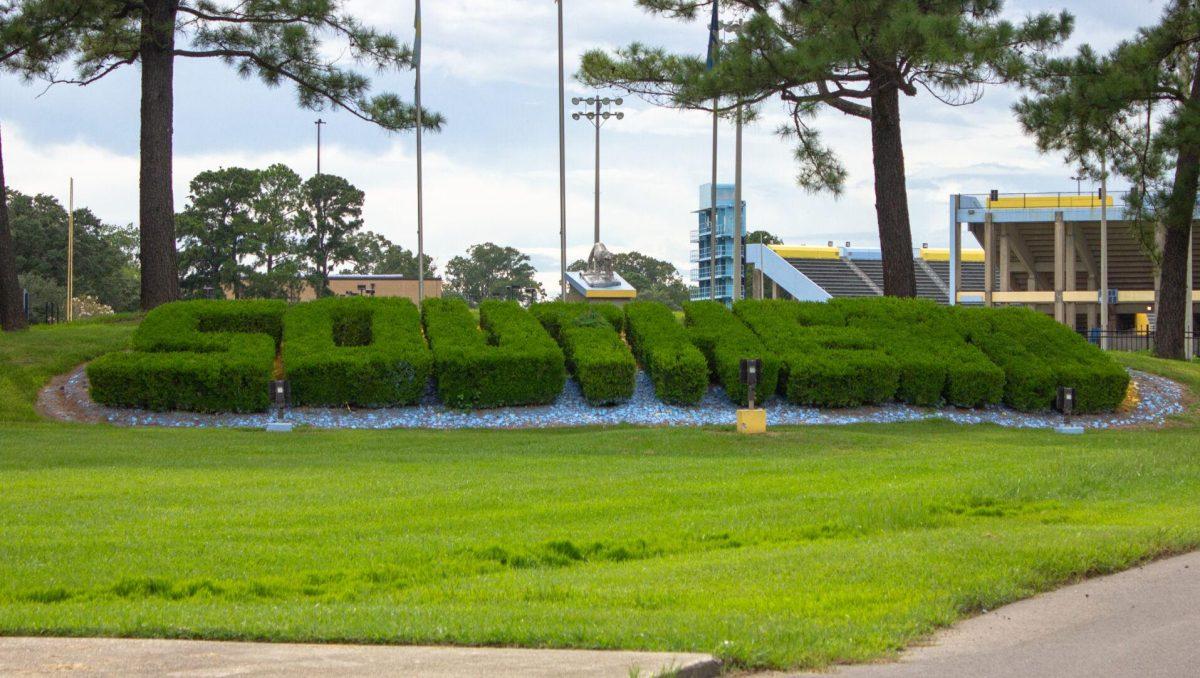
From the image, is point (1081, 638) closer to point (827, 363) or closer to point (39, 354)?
point (827, 363)

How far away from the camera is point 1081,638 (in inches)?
267

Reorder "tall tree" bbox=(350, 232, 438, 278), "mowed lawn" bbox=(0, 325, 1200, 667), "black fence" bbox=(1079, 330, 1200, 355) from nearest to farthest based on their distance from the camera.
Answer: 1. "mowed lawn" bbox=(0, 325, 1200, 667)
2. "black fence" bbox=(1079, 330, 1200, 355)
3. "tall tree" bbox=(350, 232, 438, 278)

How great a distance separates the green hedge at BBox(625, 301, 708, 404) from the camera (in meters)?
21.7

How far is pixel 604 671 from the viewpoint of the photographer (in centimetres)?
578

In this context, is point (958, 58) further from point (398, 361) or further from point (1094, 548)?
point (1094, 548)

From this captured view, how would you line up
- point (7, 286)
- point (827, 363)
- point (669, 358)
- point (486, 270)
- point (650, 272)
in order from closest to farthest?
point (669, 358) → point (827, 363) → point (7, 286) → point (486, 270) → point (650, 272)

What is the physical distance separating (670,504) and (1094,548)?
153 inches

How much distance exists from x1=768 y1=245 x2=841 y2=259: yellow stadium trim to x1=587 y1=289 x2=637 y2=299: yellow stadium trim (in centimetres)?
3816

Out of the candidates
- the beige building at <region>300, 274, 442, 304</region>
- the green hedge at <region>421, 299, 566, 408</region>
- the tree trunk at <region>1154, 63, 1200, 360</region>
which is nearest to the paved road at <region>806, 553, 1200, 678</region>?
the green hedge at <region>421, 299, 566, 408</region>

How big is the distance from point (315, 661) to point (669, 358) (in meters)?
16.1

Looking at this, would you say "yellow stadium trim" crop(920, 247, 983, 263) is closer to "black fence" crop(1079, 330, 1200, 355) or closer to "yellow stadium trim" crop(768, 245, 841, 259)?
"yellow stadium trim" crop(768, 245, 841, 259)

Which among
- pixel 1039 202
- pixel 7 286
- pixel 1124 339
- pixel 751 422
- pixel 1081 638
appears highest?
pixel 1039 202

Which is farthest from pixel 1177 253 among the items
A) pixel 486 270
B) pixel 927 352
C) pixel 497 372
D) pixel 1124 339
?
pixel 486 270

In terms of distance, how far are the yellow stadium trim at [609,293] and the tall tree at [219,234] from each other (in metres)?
17.8
